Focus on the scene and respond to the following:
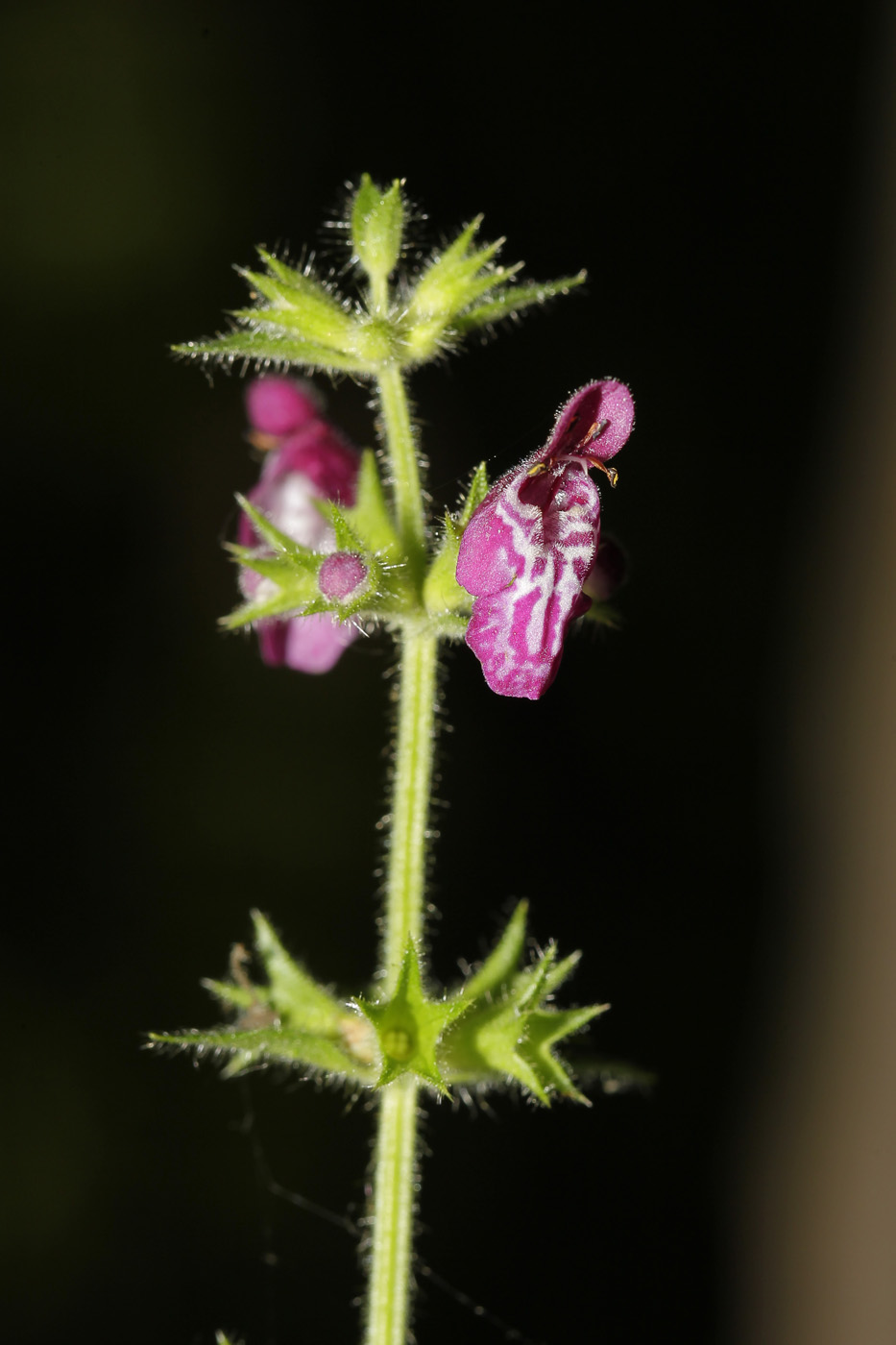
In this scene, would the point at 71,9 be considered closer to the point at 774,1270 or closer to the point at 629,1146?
the point at 629,1146

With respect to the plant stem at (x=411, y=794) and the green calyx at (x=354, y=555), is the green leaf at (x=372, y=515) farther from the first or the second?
the plant stem at (x=411, y=794)

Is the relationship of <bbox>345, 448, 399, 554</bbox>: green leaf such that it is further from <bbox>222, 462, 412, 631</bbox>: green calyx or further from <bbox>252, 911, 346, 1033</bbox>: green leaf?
<bbox>252, 911, 346, 1033</bbox>: green leaf

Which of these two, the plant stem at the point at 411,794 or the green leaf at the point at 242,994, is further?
the green leaf at the point at 242,994

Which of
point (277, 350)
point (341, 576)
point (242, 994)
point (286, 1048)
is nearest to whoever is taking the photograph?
point (341, 576)

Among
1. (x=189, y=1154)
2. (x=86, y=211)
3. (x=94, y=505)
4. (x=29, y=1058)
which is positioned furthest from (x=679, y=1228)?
(x=86, y=211)

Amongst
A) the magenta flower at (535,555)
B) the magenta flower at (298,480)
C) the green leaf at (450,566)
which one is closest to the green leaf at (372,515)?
the green leaf at (450,566)

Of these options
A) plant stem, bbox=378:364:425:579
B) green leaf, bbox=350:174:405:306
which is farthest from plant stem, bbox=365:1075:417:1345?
green leaf, bbox=350:174:405:306

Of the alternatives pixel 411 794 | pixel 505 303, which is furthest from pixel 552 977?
pixel 505 303

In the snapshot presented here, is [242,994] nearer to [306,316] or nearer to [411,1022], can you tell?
[411,1022]
